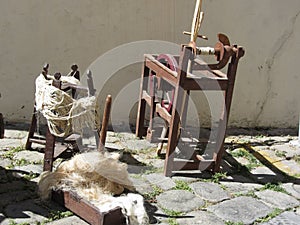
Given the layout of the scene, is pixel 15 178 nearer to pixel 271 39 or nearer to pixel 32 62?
pixel 32 62

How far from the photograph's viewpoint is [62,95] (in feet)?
11.2

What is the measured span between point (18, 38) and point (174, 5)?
1.54 m

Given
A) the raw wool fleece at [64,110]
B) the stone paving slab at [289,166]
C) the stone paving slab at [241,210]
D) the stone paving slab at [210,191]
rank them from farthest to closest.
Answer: the stone paving slab at [289,166]
the stone paving slab at [210,191]
the raw wool fleece at [64,110]
the stone paving slab at [241,210]

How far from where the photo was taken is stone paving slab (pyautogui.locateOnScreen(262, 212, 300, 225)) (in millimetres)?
3269

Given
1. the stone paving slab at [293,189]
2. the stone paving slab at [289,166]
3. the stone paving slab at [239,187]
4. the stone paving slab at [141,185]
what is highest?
the stone paving slab at [289,166]

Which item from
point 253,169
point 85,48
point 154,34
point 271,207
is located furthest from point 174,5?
point 271,207

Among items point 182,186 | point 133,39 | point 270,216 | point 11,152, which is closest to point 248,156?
point 182,186

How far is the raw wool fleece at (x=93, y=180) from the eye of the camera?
3.13 meters

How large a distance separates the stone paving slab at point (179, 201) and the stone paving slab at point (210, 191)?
73 mm

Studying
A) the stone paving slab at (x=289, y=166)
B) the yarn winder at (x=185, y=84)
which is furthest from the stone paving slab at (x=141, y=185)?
the stone paving slab at (x=289, y=166)

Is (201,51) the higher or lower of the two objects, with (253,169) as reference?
higher

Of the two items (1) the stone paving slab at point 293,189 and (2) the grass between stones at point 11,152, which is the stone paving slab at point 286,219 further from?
(2) the grass between stones at point 11,152

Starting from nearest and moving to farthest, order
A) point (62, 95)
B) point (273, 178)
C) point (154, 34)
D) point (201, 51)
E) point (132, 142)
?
point (62, 95) → point (201, 51) → point (273, 178) → point (132, 142) → point (154, 34)

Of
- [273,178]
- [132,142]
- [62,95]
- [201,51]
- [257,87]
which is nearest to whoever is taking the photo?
[62,95]
